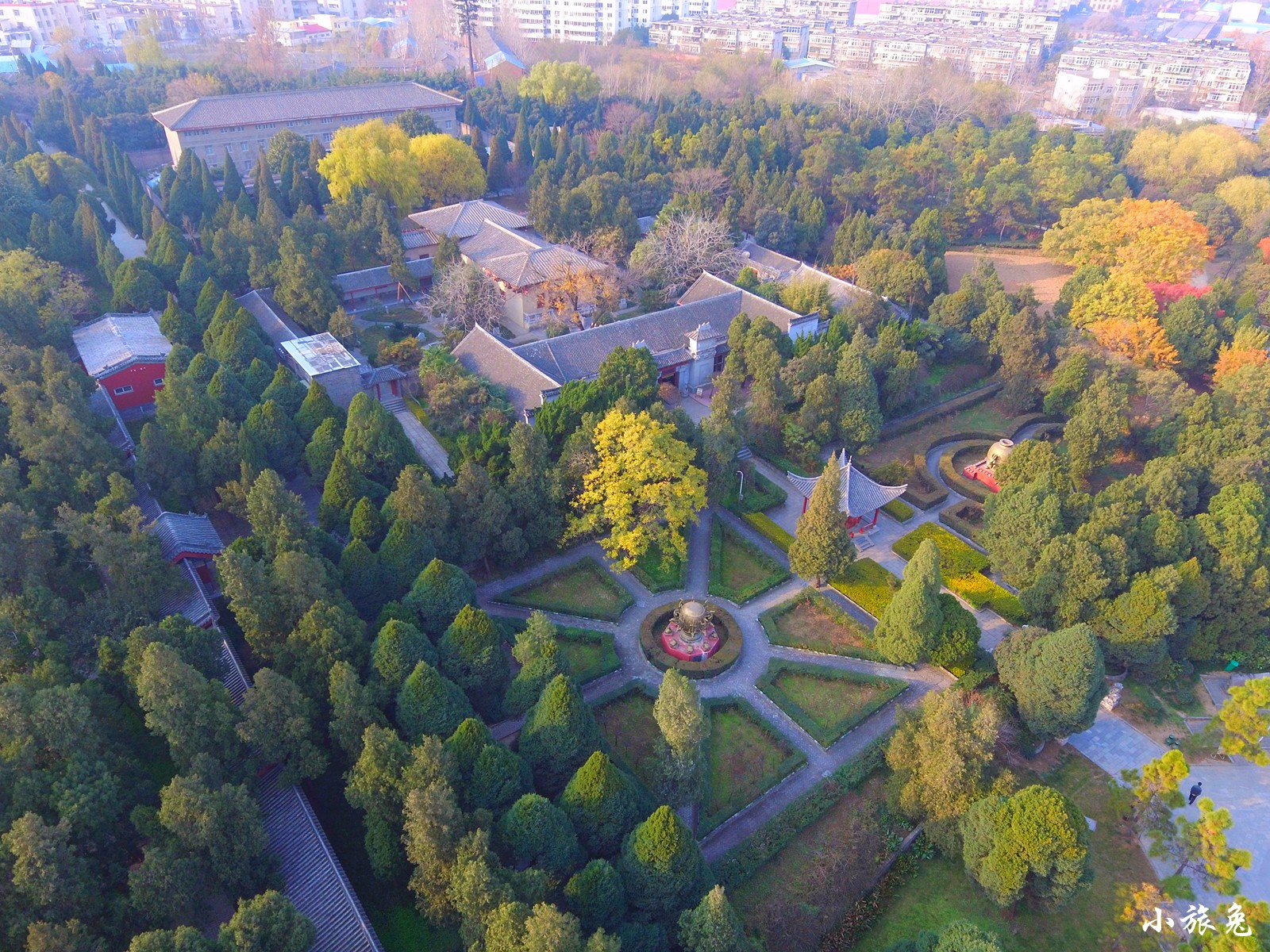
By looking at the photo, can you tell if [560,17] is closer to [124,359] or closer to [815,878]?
[124,359]

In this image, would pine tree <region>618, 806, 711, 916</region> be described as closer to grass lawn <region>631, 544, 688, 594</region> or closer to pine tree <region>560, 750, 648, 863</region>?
pine tree <region>560, 750, 648, 863</region>

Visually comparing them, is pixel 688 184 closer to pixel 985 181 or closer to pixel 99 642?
pixel 985 181

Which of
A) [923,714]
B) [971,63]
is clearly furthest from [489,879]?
[971,63]

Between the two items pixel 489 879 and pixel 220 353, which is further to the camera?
pixel 220 353

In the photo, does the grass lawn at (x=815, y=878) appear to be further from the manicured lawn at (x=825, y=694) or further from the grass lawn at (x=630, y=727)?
the grass lawn at (x=630, y=727)

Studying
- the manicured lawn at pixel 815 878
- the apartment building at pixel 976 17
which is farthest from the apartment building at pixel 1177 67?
the manicured lawn at pixel 815 878

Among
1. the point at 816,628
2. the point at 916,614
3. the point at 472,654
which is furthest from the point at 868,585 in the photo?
the point at 472,654

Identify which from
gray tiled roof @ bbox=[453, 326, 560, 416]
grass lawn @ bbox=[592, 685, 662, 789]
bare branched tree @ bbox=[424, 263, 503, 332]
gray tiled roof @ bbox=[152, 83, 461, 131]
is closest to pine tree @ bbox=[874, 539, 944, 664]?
grass lawn @ bbox=[592, 685, 662, 789]
